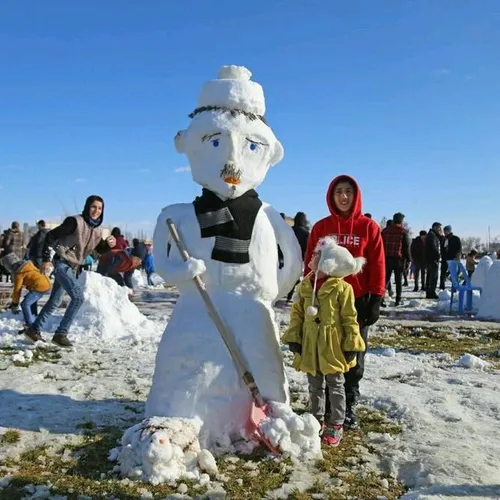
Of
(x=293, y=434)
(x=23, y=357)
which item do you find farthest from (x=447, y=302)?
(x=293, y=434)

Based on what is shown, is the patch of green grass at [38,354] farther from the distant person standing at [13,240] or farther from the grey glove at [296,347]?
the distant person standing at [13,240]

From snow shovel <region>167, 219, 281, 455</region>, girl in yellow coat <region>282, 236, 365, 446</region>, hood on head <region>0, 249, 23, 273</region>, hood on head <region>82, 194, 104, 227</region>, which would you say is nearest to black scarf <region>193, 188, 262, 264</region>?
snow shovel <region>167, 219, 281, 455</region>

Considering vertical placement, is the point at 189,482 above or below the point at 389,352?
below

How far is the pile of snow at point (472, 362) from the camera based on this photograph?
5965mm

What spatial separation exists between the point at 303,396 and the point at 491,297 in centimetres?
685

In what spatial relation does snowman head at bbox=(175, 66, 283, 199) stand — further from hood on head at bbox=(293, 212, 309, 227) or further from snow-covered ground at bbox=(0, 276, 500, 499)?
hood on head at bbox=(293, 212, 309, 227)

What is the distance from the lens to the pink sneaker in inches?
141

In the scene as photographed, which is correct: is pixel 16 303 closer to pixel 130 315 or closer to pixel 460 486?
pixel 130 315

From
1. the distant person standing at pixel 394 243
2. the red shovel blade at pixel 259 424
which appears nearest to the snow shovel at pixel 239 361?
the red shovel blade at pixel 259 424

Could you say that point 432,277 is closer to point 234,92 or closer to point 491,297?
point 491,297

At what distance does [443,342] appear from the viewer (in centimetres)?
758

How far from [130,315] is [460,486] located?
18.1 feet

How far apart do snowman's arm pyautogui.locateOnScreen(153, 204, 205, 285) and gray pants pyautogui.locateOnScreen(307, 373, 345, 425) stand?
1.05 metres

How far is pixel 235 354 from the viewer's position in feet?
11.2
